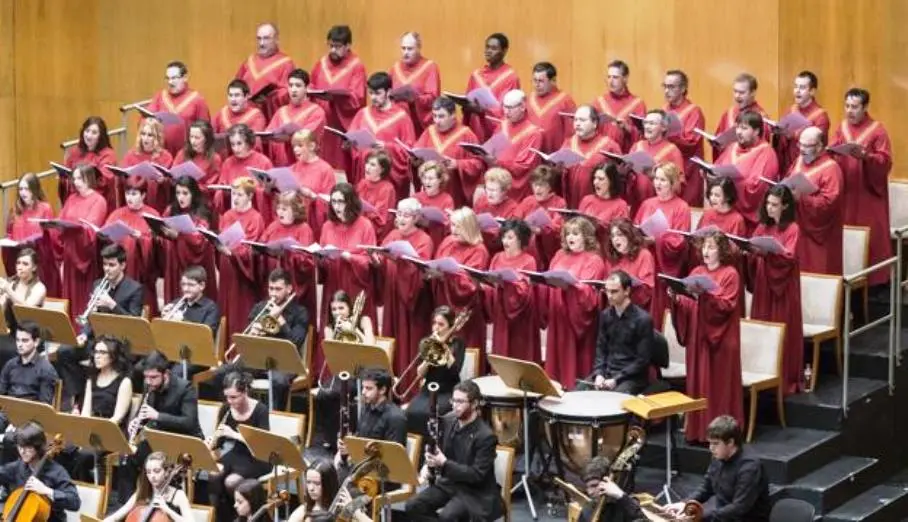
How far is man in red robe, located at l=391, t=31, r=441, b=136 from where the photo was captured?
15164mm

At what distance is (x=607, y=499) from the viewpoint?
34.6 ft

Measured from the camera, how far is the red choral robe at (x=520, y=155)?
556 inches

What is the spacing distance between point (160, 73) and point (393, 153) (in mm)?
3932

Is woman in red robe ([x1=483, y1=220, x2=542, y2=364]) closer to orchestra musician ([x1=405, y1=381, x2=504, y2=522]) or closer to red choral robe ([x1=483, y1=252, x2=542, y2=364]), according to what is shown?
red choral robe ([x1=483, y1=252, x2=542, y2=364])

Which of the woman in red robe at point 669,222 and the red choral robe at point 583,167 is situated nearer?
the woman in red robe at point 669,222

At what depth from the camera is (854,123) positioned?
46.9ft

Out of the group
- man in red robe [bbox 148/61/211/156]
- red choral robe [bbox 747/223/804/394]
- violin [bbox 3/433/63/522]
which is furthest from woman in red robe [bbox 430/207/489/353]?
man in red robe [bbox 148/61/211/156]

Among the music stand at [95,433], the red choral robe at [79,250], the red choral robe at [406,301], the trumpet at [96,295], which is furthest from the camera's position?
the red choral robe at [79,250]

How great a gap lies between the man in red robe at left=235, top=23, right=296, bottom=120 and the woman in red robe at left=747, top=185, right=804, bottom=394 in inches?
168

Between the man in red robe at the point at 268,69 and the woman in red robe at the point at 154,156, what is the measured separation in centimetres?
100

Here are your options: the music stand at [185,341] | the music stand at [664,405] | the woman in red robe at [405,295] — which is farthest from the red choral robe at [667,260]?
the music stand at [185,341]

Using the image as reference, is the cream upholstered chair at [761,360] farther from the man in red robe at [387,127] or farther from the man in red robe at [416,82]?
the man in red robe at [416,82]

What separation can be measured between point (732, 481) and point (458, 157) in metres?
4.11

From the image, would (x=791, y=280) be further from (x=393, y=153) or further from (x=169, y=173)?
(x=169, y=173)
